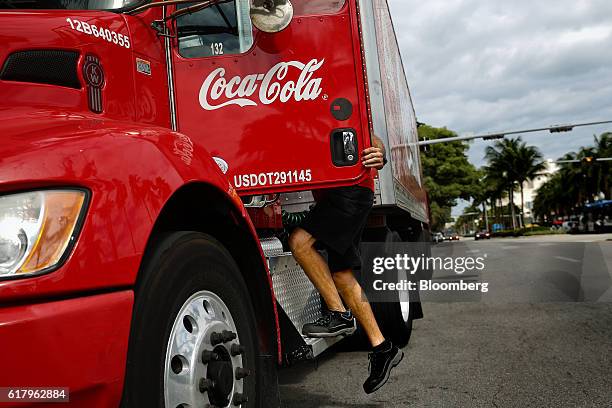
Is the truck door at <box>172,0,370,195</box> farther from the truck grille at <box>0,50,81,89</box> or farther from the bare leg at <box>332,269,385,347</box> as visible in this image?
the truck grille at <box>0,50,81,89</box>

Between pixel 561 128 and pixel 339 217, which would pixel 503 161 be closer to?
pixel 561 128

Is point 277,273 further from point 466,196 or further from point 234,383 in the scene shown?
point 466,196

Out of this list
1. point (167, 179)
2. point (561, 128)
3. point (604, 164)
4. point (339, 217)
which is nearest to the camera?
point (167, 179)

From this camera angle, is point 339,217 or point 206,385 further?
point 339,217

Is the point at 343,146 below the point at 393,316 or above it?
above

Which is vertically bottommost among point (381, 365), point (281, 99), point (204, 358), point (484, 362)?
point (484, 362)

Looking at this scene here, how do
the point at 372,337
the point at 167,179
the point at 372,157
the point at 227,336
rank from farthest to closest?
the point at 372,337 < the point at 372,157 < the point at 227,336 < the point at 167,179

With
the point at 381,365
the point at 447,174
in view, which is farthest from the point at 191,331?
the point at 447,174

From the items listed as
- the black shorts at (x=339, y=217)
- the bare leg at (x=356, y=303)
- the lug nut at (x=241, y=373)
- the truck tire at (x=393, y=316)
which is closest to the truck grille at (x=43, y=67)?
the lug nut at (x=241, y=373)

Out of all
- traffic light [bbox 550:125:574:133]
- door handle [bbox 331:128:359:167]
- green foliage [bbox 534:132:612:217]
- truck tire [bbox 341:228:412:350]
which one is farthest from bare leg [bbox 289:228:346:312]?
green foliage [bbox 534:132:612:217]

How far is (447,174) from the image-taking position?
66.2 metres

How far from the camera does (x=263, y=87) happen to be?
3.67 meters

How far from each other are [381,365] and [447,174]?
6395 centimetres

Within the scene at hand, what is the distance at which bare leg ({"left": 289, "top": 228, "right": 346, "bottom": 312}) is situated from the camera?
12.9 ft
